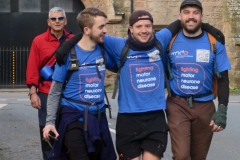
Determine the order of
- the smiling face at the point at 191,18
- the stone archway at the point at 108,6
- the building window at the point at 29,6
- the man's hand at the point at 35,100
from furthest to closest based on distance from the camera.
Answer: the building window at the point at 29,6, the stone archway at the point at 108,6, the man's hand at the point at 35,100, the smiling face at the point at 191,18

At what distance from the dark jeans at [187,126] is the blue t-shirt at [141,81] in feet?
1.19

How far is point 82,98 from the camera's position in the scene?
5.73m

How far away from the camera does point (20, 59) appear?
86.0 feet

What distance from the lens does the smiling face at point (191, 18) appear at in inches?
237

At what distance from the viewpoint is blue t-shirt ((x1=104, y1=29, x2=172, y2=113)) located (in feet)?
18.9

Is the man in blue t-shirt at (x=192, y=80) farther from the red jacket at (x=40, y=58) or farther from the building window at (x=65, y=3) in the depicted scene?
the building window at (x=65, y=3)

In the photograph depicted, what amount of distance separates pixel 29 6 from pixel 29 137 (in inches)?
601

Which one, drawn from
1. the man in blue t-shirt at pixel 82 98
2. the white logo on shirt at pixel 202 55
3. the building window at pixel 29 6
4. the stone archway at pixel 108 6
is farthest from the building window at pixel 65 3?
the man in blue t-shirt at pixel 82 98

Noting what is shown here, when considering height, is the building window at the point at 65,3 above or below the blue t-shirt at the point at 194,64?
above

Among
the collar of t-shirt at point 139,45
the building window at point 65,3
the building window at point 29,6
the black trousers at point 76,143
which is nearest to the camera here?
the black trousers at point 76,143

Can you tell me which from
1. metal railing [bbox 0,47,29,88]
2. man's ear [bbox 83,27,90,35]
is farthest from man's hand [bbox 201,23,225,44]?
metal railing [bbox 0,47,29,88]

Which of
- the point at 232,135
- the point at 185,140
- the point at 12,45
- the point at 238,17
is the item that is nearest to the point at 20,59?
the point at 12,45

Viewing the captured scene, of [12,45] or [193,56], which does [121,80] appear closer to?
[193,56]

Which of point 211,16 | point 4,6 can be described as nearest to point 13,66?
point 4,6
